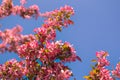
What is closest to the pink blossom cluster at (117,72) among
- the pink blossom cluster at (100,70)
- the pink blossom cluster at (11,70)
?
the pink blossom cluster at (100,70)

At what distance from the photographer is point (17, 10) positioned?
1254cm

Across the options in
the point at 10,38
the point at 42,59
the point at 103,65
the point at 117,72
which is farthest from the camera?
the point at 10,38

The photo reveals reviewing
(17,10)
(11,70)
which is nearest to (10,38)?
(17,10)

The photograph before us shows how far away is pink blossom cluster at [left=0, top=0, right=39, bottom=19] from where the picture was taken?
40.1 feet

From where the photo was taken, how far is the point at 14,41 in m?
11.0

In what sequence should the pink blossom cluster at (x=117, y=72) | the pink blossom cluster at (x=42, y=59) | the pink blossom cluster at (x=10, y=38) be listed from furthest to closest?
the pink blossom cluster at (x=10, y=38), the pink blossom cluster at (x=117, y=72), the pink blossom cluster at (x=42, y=59)

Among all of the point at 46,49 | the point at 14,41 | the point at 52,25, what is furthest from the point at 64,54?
the point at 14,41

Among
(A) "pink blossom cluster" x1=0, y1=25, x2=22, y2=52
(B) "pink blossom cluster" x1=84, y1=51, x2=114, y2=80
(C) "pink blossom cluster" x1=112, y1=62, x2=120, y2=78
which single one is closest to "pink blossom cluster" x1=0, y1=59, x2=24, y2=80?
(B) "pink blossom cluster" x1=84, y1=51, x2=114, y2=80

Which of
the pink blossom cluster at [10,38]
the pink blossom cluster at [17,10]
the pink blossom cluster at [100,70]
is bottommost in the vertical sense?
the pink blossom cluster at [100,70]

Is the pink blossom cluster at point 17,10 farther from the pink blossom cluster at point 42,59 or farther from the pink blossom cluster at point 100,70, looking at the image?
the pink blossom cluster at point 100,70

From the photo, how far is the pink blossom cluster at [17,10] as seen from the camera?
40.1ft

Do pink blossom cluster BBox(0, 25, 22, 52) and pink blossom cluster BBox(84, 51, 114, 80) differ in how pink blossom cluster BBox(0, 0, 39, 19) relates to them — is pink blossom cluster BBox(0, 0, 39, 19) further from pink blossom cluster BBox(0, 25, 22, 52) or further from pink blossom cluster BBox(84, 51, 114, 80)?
pink blossom cluster BBox(84, 51, 114, 80)

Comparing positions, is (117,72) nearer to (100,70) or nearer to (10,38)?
(100,70)

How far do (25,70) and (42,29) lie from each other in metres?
0.94
